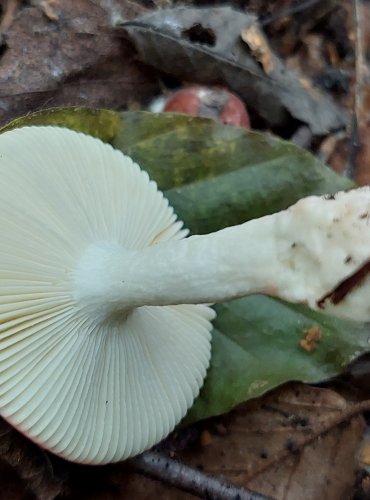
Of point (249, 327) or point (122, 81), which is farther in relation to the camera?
point (122, 81)

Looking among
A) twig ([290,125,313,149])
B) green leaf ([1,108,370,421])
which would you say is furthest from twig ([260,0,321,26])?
green leaf ([1,108,370,421])

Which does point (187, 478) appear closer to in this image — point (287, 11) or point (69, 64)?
point (69, 64)

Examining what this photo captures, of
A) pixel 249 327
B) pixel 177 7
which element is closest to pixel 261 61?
pixel 177 7

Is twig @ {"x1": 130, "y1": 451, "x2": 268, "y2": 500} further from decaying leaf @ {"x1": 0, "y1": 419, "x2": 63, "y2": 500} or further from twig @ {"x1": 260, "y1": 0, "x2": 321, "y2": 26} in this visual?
twig @ {"x1": 260, "y1": 0, "x2": 321, "y2": 26}

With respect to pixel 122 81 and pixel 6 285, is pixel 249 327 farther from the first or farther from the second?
pixel 122 81

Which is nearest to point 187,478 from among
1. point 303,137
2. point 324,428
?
point 324,428

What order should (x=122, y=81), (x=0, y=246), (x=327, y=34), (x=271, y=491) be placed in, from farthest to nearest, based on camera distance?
(x=327, y=34) → (x=122, y=81) → (x=271, y=491) → (x=0, y=246)
